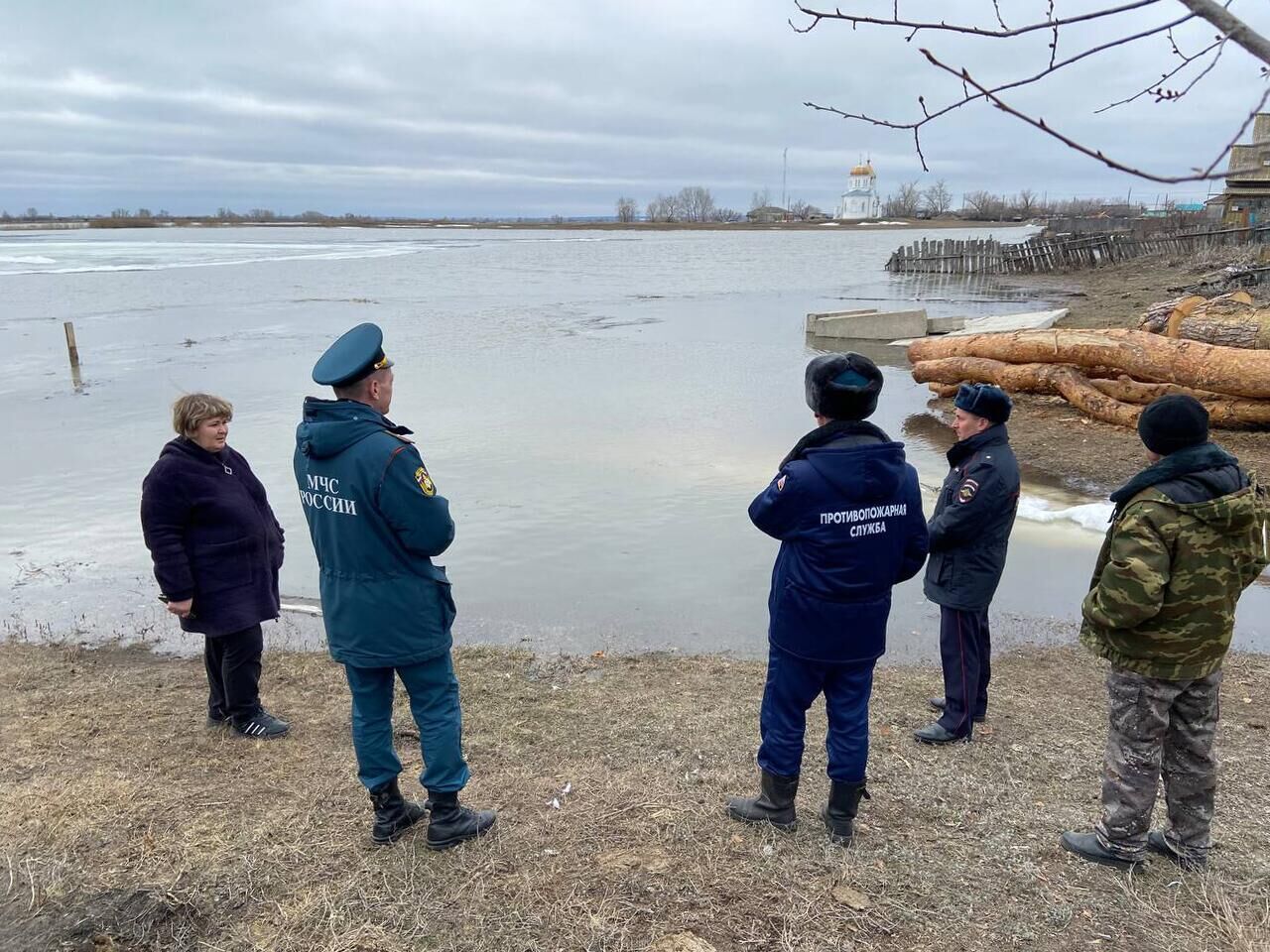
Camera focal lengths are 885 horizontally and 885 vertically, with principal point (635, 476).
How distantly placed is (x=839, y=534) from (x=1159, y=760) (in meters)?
1.43

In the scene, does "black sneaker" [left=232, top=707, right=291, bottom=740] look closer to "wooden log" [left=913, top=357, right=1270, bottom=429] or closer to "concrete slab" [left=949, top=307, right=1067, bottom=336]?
"wooden log" [left=913, top=357, right=1270, bottom=429]

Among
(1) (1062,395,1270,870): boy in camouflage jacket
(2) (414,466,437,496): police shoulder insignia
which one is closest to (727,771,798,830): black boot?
(1) (1062,395,1270,870): boy in camouflage jacket

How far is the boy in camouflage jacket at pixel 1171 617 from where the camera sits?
9.87 feet

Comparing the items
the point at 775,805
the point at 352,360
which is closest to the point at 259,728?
the point at 352,360

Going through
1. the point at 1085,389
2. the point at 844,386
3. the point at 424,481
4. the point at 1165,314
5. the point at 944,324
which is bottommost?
the point at 1085,389

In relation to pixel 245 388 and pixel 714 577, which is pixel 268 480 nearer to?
pixel 714 577

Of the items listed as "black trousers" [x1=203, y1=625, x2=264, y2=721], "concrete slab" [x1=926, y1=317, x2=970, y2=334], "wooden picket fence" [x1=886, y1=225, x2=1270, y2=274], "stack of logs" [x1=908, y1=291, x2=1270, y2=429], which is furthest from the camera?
"wooden picket fence" [x1=886, y1=225, x2=1270, y2=274]

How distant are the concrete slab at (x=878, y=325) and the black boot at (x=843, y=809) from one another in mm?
19971

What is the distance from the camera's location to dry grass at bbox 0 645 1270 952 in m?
3.02

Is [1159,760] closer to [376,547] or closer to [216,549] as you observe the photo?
[376,547]

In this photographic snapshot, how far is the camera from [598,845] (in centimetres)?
351

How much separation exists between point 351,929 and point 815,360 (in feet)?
8.43

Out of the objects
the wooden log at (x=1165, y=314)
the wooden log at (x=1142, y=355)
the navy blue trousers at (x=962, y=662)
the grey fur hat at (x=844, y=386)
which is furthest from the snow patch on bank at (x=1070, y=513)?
the wooden log at (x=1165, y=314)

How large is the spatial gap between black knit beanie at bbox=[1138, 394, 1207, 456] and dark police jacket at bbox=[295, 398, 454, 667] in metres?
2.52
